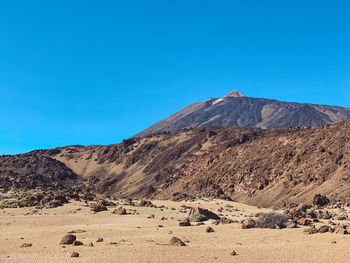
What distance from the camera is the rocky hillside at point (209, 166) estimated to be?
47.1 metres

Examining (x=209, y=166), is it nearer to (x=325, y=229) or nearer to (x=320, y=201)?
(x=320, y=201)

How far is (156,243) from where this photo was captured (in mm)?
14406

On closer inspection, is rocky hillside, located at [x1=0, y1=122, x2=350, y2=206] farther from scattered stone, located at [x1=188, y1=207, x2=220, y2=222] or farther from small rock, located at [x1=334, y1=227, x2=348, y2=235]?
small rock, located at [x1=334, y1=227, x2=348, y2=235]

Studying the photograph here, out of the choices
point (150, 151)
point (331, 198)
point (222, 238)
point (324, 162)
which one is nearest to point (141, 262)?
point (222, 238)

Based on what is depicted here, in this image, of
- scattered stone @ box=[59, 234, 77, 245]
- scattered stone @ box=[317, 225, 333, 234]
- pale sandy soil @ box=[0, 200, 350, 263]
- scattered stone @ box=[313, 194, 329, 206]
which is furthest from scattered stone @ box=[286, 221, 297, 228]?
scattered stone @ box=[313, 194, 329, 206]

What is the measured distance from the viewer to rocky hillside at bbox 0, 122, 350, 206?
47.1m

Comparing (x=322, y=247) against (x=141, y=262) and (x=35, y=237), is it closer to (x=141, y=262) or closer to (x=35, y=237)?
(x=141, y=262)

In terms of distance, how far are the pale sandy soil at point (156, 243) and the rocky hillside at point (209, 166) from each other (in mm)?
20592

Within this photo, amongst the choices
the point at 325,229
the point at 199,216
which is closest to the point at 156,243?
the point at 325,229

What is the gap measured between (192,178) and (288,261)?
59.5m

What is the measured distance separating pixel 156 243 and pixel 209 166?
57.3m

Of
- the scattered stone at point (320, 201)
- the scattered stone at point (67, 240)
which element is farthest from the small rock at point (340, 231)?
the scattered stone at point (320, 201)

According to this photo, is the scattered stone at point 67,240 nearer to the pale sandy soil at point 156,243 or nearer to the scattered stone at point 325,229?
the pale sandy soil at point 156,243

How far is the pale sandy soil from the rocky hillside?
Answer: 20592 millimetres
